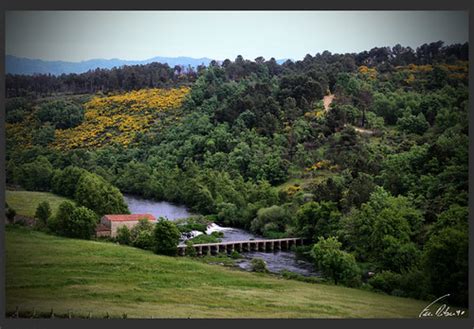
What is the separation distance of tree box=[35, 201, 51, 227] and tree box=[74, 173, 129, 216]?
1.62m

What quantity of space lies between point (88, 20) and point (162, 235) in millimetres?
8142

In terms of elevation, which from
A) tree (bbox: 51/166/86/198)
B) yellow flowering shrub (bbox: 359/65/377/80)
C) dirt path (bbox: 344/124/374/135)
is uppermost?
yellow flowering shrub (bbox: 359/65/377/80)

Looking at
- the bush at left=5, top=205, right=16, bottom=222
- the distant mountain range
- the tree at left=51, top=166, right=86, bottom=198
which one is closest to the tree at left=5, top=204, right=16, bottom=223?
the bush at left=5, top=205, right=16, bottom=222

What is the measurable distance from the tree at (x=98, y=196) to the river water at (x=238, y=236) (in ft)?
2.53

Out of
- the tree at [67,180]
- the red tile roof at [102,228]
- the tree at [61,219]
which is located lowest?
the red tile roof at [102,228]

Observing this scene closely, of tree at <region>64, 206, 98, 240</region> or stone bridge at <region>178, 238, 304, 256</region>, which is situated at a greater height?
tree at <region>64, 206, 98, 240</region>

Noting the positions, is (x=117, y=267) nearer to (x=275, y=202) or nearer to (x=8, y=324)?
(x=8, y=324)

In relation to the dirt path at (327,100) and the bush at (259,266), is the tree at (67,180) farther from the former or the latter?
the dirt path at (327,100)

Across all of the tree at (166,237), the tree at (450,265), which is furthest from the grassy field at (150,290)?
the tree at (166,237)

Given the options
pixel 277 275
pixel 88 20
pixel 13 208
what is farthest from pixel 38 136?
pixel 277 275

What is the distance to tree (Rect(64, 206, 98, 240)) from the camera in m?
29.7

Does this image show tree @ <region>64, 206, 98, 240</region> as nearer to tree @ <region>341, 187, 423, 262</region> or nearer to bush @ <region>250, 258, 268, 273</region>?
bush @ <region>250, 258, 268, 273</region>

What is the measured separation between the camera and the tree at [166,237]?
98.3 feet

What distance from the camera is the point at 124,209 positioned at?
31484mm
